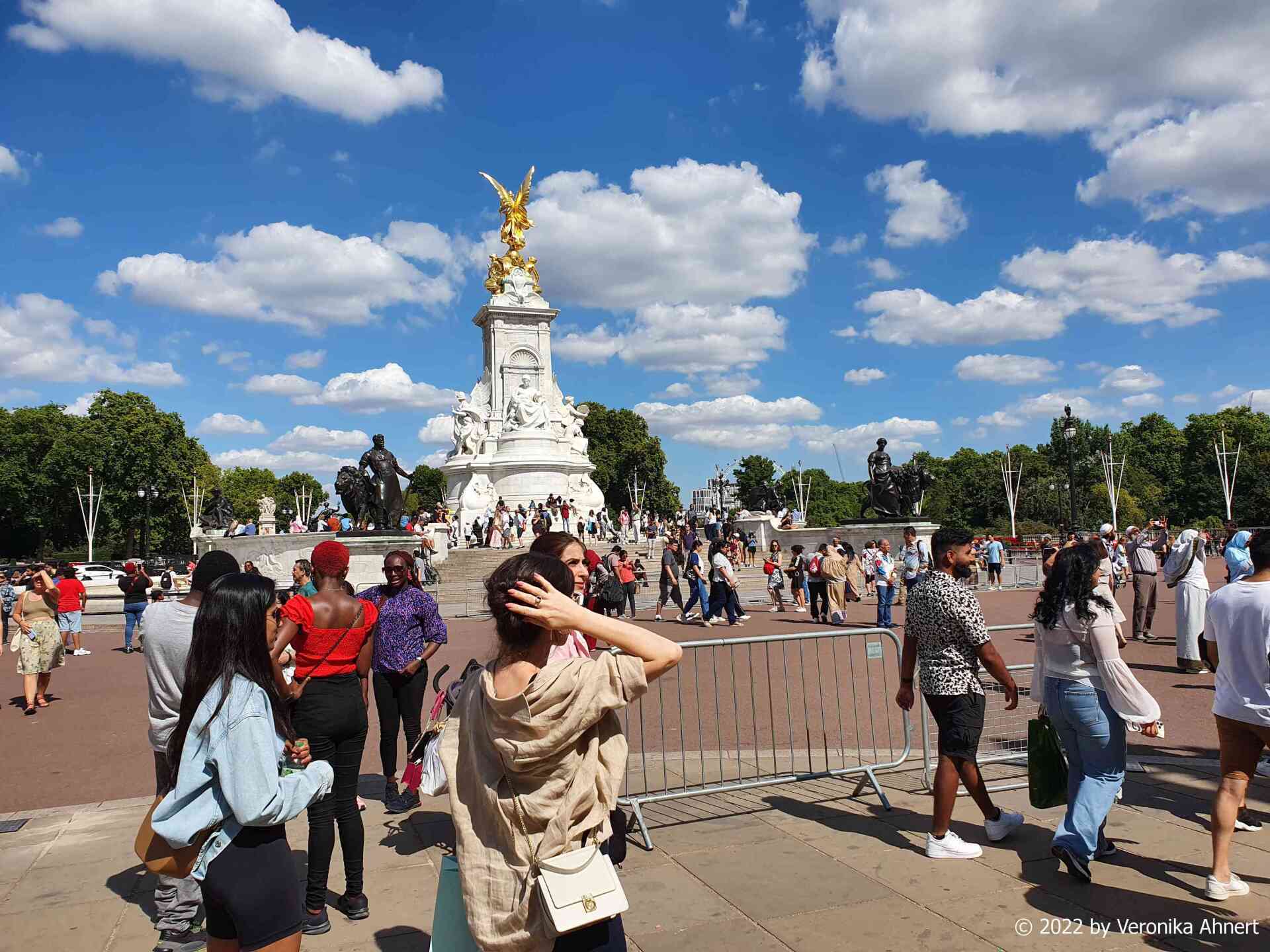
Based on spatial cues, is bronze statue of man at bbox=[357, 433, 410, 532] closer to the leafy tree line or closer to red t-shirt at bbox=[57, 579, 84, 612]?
red t-shirt at bbox=[57, 579, 84, 612]

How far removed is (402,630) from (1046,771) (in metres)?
4.16

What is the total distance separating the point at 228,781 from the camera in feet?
9.57

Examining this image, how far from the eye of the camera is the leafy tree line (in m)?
71.1

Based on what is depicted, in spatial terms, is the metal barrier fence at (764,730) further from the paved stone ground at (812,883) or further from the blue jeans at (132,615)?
the blue jeans at (132,615)

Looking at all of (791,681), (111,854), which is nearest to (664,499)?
(791,681)

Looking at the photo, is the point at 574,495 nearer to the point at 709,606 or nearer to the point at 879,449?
the point at 879,449

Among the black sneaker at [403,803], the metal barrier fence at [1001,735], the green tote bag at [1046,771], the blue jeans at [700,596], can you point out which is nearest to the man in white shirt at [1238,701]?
the green tote bag at [1046,771]

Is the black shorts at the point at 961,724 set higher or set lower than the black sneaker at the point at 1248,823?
higher

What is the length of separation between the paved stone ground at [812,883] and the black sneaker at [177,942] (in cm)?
25

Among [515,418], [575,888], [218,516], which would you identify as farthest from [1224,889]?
[515,418]

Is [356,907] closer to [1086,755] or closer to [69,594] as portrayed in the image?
[1086,755]

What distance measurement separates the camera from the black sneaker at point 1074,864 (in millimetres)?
4637

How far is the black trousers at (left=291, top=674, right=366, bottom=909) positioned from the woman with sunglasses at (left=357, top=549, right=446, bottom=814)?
1.18 meters

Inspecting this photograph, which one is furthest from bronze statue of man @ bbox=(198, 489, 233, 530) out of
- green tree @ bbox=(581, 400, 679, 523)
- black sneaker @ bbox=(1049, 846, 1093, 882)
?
green tree @ bbox=(581, 400, 679, 523)
